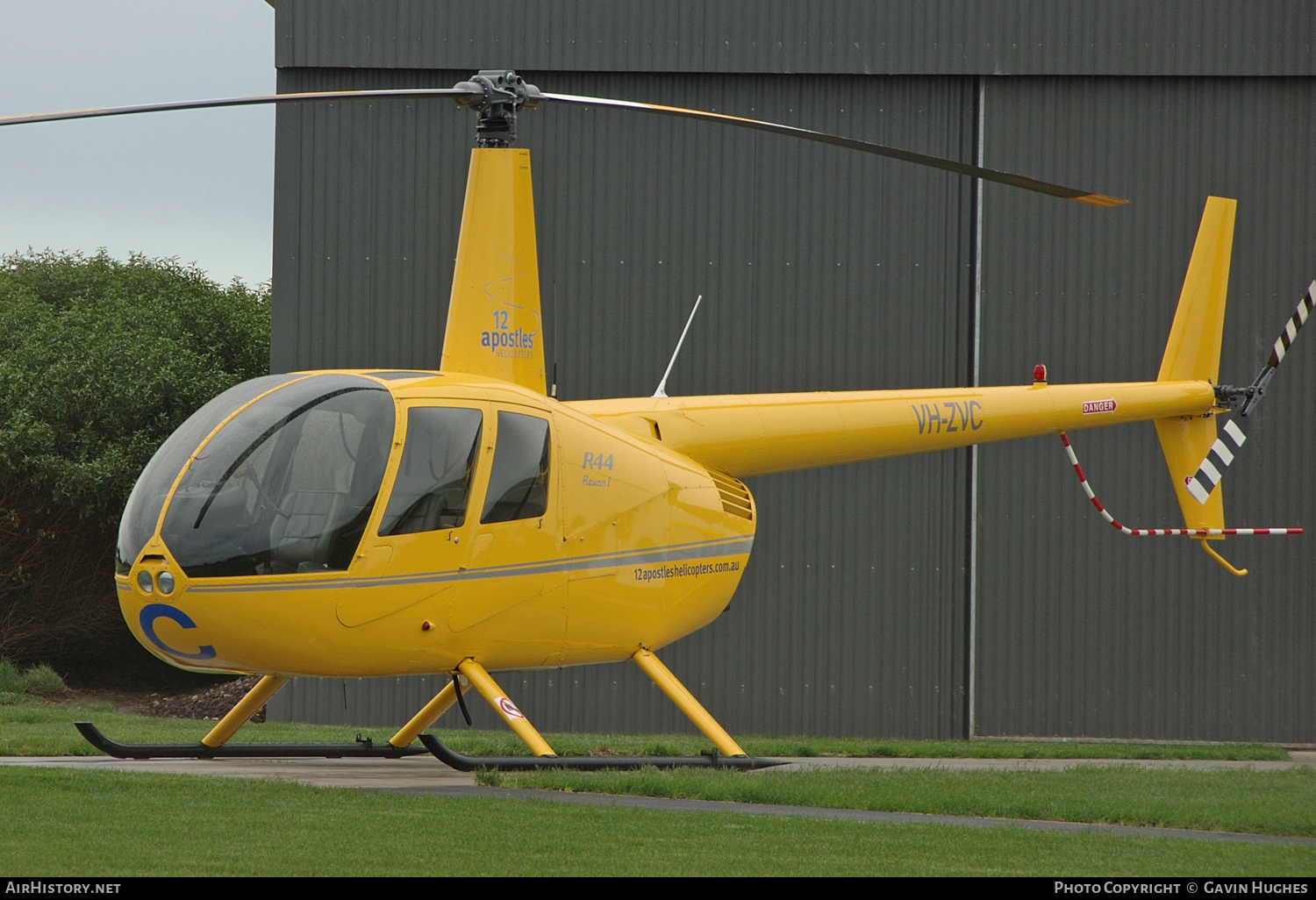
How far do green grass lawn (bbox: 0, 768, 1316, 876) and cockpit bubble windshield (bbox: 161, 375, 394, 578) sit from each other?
4.64 feet

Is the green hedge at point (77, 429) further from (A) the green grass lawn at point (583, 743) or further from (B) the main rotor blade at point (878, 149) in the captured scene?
(B) the main rotor blade at point (878, 149)

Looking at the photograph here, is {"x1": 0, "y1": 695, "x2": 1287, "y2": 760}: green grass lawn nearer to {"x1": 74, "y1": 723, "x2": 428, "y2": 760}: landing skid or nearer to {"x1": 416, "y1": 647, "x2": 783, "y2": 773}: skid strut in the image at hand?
{"x1": 74, "y1": 723, "x2": 428, "y2": 760}: landing skid

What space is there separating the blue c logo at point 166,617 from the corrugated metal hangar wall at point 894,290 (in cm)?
794

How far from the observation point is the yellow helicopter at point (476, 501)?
7.76 meters

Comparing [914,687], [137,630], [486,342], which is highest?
[486,342]

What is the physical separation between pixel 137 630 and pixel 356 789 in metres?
1.67

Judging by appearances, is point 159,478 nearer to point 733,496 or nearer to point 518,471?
point 518,471

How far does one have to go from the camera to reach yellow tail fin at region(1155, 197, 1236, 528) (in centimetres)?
1233

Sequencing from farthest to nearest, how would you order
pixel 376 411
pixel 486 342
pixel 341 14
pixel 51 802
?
1. pixel 341 14
2. pixel 486 342
3. pixel 376 411
4. pixel 51 802

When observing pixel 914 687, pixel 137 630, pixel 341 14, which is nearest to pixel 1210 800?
pixel 137 630

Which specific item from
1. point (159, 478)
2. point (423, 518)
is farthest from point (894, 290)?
point (159, 478)

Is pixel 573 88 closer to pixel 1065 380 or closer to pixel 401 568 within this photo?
pixel 1065 380

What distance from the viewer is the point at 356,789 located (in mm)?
8383

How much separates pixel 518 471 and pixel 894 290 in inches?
340
